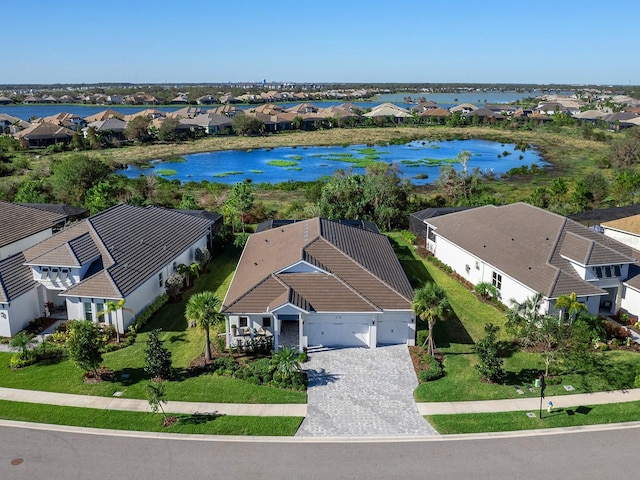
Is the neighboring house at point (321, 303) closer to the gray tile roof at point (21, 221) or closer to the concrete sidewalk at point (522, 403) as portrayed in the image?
the concrete sidewalk at point (522, 403)

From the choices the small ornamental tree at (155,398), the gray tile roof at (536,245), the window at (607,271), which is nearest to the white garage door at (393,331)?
the gray tile roof at (536,245)

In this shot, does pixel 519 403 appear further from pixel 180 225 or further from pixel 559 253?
pixel 180 225

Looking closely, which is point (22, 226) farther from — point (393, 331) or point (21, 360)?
point (393, 331)

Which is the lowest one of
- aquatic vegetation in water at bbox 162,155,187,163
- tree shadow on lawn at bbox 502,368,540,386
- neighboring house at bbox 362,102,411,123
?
tree shadow on lawn at bbox 502,368,540,386

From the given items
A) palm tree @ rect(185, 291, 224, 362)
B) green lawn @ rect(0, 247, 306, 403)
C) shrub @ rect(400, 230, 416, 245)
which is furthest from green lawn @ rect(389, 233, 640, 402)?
shrub @ rect(400, 230, 416, 245)

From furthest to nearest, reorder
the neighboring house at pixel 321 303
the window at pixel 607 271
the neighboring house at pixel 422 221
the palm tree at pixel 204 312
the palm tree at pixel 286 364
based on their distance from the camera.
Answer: the neighboring house at pixel 422 221
the window at pixel 607 271
the neighboring house at pixel 321 303
the palm tree at pixel 204 312
the palm tree at pixel 286 364

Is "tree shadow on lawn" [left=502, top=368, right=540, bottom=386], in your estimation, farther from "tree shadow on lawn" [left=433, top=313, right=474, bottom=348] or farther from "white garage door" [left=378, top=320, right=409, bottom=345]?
"white garage door" [left=378, top=320, right=409, bottom=345]
